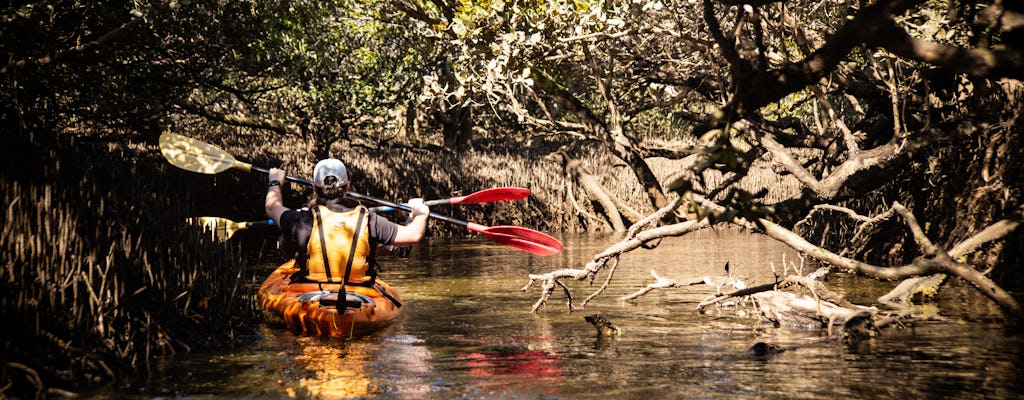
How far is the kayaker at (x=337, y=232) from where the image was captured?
25.6 ft

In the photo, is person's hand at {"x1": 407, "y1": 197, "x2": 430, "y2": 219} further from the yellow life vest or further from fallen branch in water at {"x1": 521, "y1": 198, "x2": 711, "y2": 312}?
fallen branch in water at {"x1": 521, "y1": 198, "x2": 711, "y2": 312}

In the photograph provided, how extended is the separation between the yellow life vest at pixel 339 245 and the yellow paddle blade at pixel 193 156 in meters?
1.91

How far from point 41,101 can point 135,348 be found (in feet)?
19.0

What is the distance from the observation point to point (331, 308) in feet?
25.1

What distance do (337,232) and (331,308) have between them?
590 mm

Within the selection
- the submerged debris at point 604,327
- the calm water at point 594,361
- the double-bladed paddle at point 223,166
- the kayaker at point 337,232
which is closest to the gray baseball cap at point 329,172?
the kayaker at point 337,232

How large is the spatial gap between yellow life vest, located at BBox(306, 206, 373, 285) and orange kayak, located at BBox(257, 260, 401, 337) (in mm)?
120

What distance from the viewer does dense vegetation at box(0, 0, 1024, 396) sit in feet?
18.4

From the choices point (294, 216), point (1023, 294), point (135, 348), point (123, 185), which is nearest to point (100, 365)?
point (135, 348)

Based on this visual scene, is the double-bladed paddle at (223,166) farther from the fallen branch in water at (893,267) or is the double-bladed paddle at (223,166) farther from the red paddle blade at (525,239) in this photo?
the fallen branch in water at (893,267)

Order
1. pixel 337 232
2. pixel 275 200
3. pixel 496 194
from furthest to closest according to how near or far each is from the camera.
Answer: pixel 496 194
pixel 275 200
pixel 337 232

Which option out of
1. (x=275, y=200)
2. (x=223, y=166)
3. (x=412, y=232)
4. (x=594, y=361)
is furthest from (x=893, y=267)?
(x=223, y=166)

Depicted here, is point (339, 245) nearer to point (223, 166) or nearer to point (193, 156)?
point (223, 166)

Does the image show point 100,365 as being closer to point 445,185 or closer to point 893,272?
point 893,272
